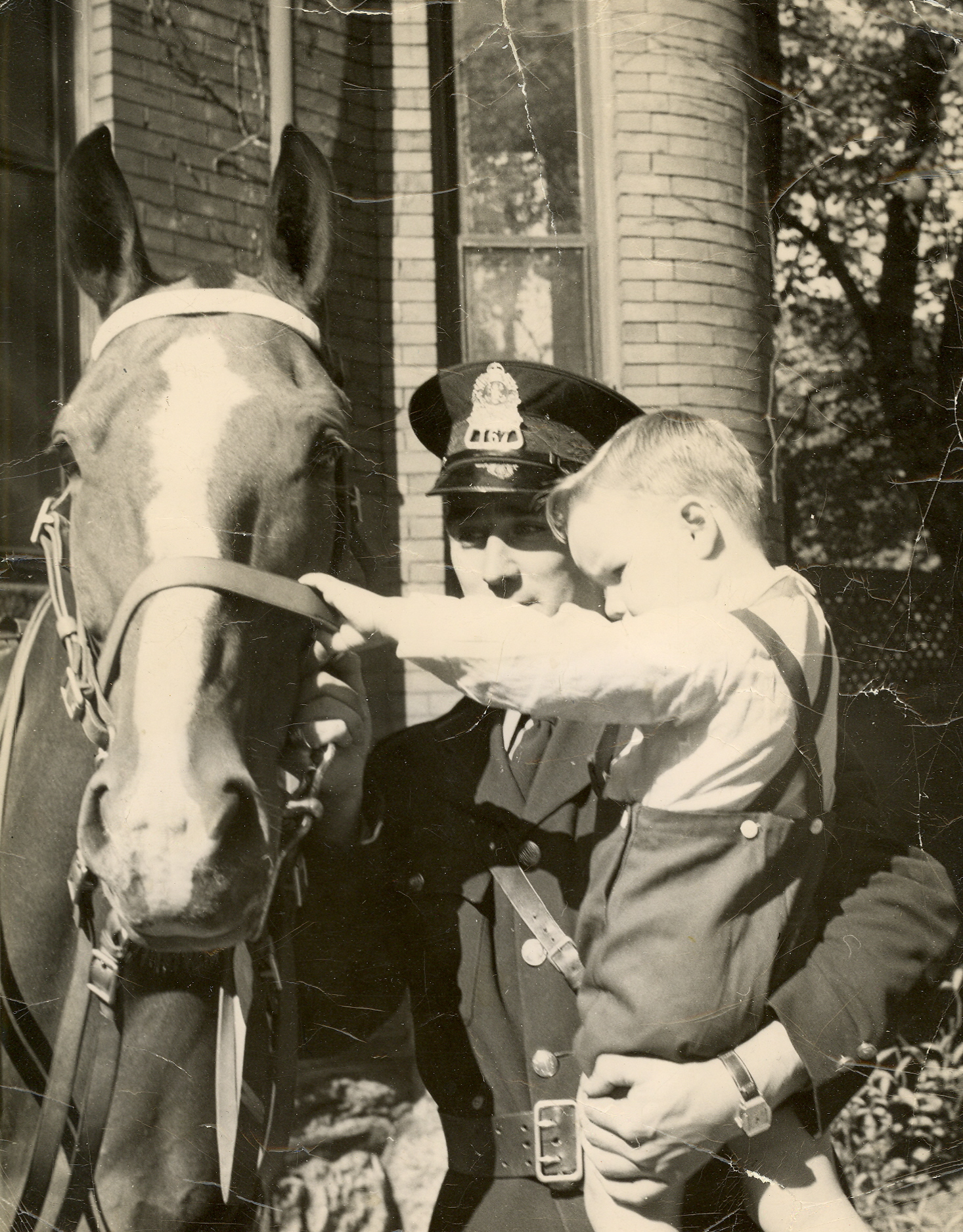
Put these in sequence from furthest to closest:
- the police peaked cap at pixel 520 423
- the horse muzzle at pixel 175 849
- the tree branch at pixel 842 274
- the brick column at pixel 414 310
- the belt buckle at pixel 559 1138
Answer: the tree branch at pixel 842 274
the brick column at pixel 414 310
the police peaked cap at pixel 520 423
the belt buckle at pixel 559 1138
the horse muzzle at pixel 175 849

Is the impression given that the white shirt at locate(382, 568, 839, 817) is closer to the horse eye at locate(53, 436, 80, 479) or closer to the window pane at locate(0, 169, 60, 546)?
the horse eye at locate(53, 436, 80, 479)

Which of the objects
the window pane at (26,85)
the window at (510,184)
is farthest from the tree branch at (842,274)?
the window pane at (26,85)

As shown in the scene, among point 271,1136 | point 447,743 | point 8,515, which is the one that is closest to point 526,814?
point 447,743

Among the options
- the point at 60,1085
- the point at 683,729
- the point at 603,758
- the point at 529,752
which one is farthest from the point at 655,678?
the point at 60,1085

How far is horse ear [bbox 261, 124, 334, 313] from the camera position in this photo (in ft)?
5.70

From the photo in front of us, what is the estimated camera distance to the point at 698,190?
2031 mm

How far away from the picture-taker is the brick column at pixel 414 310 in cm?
Answer: 191

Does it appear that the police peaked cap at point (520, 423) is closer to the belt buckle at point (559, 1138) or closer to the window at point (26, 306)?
the window at point (26, 306)

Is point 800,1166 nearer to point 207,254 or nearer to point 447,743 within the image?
point 447,743

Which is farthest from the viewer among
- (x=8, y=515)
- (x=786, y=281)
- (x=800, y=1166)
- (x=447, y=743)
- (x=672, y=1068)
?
(x=786, y=281)

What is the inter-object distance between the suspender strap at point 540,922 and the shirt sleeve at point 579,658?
0.34m

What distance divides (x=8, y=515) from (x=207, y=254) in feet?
2.23

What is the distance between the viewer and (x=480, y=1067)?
5.71 feet

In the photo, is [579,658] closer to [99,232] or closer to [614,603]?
[614,603]
